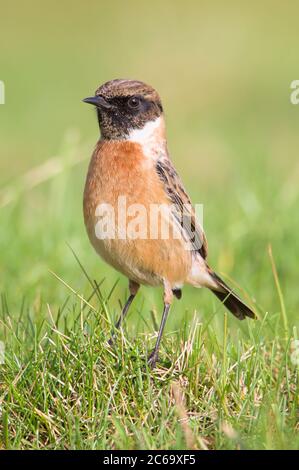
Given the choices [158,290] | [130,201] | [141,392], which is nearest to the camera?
[141,392]

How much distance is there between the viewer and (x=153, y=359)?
5.12m

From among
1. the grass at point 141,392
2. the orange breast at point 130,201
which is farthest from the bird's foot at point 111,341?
the orange breast at point 130,201

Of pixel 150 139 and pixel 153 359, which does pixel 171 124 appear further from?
pixel 153 359

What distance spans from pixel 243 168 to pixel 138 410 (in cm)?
598

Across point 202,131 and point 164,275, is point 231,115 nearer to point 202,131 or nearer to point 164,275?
point 202,131

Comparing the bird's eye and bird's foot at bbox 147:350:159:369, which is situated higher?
the bird's eye

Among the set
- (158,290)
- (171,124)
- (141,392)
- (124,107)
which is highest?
(124,107)

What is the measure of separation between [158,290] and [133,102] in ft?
7.50

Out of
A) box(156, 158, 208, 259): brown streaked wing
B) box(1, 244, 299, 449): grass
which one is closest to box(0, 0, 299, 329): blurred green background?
box(156, 158, 208, 259): brown streaked wing

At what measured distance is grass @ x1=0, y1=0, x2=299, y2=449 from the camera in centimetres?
470

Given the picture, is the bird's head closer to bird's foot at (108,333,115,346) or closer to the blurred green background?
the blurred green background

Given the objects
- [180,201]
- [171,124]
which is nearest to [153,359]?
[180,201]

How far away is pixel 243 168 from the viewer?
10430 millimetres
